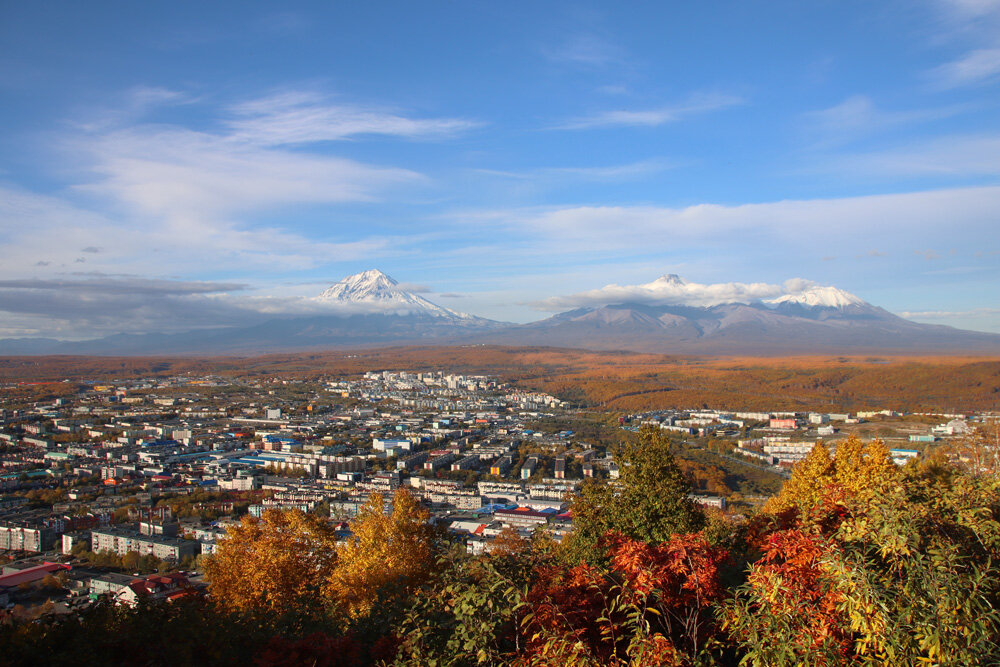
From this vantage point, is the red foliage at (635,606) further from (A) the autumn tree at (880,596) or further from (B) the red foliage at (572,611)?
(A) the autumn tree at (880,596)

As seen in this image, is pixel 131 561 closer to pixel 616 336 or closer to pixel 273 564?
pixel 273 564

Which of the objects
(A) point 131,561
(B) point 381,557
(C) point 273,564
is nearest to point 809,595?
(B) point 381,557

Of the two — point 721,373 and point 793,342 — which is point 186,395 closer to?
point 721,373

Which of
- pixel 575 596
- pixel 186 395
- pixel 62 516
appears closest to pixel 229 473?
pixel 62 516

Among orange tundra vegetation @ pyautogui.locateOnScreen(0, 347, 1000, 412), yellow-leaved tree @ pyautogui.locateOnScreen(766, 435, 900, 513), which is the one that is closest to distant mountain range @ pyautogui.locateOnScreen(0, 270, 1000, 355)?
orange tundra vegetation @ pyautogui.locateOnScreen(0, 347, 1000, 412)

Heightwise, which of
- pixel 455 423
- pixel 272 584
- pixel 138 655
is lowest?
pixel 455 423

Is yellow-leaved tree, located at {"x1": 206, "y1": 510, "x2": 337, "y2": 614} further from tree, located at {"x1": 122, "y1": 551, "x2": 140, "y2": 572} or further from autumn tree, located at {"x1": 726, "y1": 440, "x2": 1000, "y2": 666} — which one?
tree, located at {"x1": 122, "y1": 551, "x2": 140, "y2": 572}
